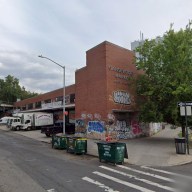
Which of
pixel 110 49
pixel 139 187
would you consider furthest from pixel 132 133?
pixel 139 187

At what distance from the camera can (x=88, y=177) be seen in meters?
12.4

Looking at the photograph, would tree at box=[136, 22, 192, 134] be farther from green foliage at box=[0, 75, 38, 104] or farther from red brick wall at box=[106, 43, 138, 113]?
green foliage at box=[0, 75, 38, 104]

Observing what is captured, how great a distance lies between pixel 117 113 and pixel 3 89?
7120cm

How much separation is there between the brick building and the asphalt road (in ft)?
47.2

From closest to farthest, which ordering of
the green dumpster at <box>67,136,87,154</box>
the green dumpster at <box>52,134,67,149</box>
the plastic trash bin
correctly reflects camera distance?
1. the plastic trash bin
2. the green dumpster at <box>67,136,87,154</box>
3. the green dumpster at <box>52,134,67,149</box>

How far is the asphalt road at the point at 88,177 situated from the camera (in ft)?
34.2

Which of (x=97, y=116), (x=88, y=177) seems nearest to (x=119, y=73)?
(x=97, y=116)

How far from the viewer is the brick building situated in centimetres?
3075

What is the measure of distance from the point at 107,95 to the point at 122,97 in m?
2.29

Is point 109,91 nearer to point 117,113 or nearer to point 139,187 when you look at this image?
point 117,113

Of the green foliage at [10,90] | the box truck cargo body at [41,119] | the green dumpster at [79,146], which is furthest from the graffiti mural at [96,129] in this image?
the green foliage at [10,90]

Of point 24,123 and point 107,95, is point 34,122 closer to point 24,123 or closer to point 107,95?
point 24,123

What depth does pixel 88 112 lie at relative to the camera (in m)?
33.5

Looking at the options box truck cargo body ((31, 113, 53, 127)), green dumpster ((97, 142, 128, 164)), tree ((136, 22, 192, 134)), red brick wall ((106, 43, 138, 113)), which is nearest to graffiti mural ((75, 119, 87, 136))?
red brick wall ((106, 43, 138, 113))
